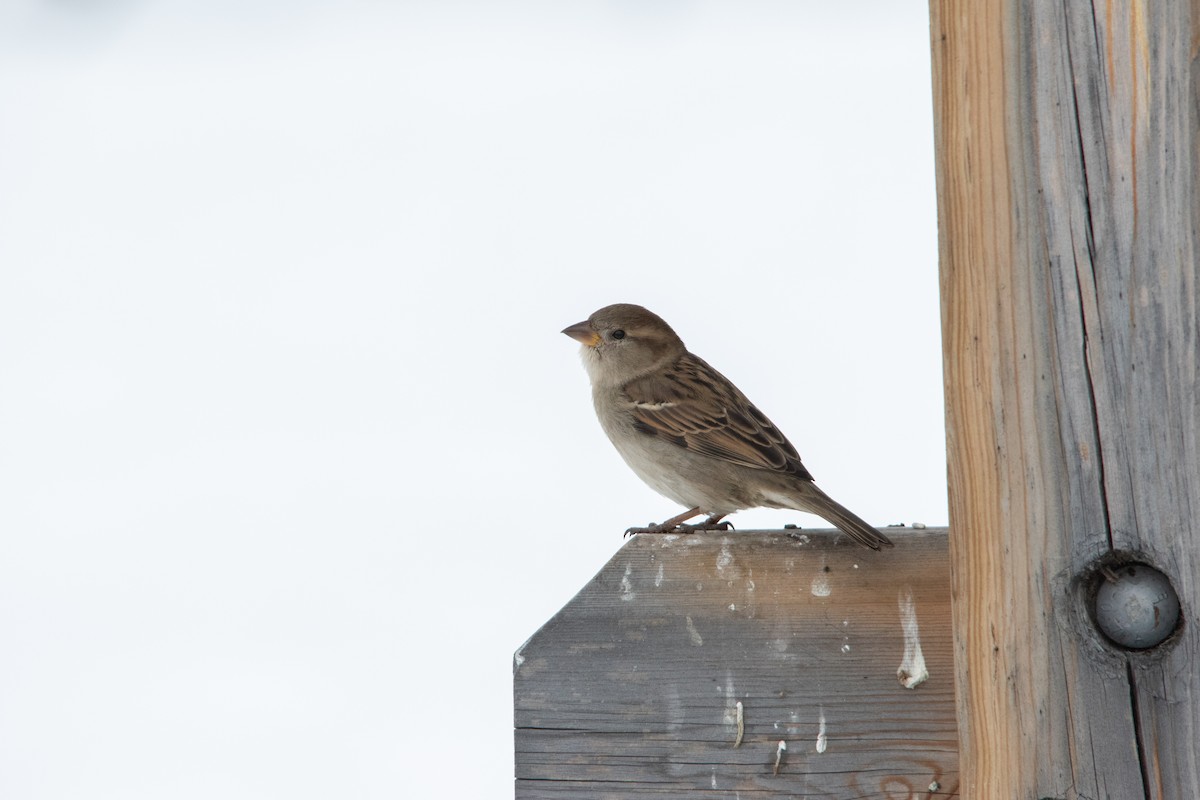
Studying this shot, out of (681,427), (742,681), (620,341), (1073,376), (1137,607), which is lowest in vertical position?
(742,681)

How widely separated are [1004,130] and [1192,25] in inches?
8.0

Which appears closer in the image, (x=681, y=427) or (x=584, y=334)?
(x=681, y=427)

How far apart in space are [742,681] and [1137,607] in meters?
0.65

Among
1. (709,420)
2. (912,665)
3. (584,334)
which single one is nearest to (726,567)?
(912,665)

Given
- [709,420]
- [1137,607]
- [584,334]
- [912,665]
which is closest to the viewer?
[1137,607]

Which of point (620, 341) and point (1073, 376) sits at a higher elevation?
point (620, 341)

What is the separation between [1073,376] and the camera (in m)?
1.37

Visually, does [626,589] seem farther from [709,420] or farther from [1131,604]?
[709,420]

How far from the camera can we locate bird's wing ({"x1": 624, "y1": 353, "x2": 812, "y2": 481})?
167 inches

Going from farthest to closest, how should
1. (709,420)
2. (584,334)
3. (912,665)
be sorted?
(584,334)
(709,420)
(912,665)

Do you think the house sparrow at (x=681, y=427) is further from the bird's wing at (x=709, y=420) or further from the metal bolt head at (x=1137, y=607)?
the metal bolt head at (x=1137, y=607)

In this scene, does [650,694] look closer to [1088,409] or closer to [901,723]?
[901,723]

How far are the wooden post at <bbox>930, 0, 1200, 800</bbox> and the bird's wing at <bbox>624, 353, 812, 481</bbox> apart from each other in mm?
2707

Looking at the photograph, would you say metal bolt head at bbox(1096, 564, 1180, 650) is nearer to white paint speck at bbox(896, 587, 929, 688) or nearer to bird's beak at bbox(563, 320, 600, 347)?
white paint speck at bbox(896, 587, 929, 688)
